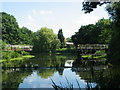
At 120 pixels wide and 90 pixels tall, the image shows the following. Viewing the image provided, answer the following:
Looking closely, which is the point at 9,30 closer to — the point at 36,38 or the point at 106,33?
the point at 36,38

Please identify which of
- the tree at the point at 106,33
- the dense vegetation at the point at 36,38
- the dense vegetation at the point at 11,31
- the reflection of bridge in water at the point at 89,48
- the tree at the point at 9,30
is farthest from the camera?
the dense vegetation at the point at 11,31

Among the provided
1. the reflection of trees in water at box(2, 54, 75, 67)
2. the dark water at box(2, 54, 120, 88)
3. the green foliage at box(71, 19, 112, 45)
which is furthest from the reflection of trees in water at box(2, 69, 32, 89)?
the green foliage at box(71, 19, 112, 45)

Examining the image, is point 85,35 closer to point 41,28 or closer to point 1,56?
point 41,28

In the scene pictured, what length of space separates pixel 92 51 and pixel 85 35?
2187cm

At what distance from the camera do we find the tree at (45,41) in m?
64.8

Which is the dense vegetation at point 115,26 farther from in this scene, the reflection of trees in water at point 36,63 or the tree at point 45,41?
the tree at point 45,41

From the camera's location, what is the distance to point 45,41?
2549 inches

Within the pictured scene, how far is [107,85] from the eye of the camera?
3.00 m

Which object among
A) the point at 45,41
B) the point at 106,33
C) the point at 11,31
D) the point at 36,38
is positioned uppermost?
the point at 11,31

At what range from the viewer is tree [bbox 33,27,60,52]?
212 feet

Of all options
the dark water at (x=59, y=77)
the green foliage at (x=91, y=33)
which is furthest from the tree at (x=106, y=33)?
the dark water at (x=59, y=77)

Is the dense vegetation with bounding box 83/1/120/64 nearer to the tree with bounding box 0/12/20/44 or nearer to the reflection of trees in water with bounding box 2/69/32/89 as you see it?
the reflection of trees in water with bounding box 2/69/32/89

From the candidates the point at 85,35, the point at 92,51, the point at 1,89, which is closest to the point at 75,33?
the point at 85,35

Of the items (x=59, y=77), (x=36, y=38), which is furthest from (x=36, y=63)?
(x=36, y=38)
